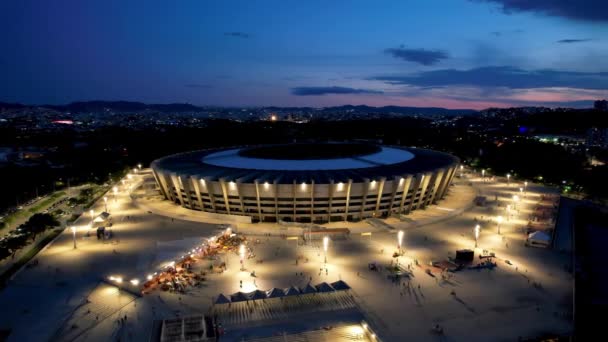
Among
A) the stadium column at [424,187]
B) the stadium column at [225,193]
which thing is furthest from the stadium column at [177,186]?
the stadium column at [424,187]

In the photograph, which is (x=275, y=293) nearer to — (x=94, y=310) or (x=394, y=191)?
(x=94, y=310)

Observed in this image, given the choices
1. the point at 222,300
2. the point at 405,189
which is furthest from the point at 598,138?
the point at 222,300

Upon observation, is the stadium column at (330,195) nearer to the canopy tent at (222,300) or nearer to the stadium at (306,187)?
the stadium at (306,187)

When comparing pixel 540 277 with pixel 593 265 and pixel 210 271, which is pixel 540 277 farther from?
pixel 210 271

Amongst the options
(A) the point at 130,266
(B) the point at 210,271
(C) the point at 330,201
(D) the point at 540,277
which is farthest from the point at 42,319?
(D) the point at 540,277

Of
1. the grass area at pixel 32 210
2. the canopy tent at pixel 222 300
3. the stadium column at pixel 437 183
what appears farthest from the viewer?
the stadium column at pixel 437 183

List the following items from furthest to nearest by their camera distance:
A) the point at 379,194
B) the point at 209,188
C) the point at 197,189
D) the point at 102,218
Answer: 1. the point at 197,189
2. the point at 209,188
3. the point at 379,194
4. the point at 102,218
